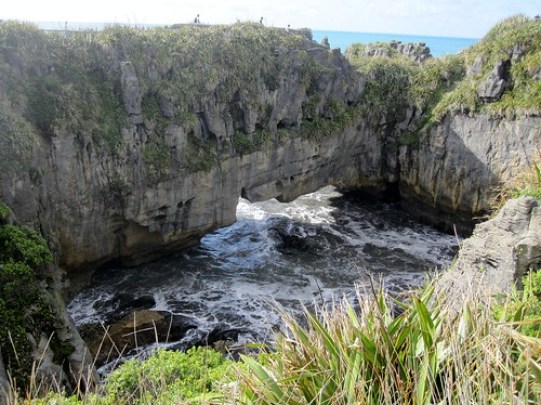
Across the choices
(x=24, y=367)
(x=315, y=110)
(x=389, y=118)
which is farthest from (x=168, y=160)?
(x=389, y=118)

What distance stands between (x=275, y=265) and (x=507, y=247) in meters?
11.7

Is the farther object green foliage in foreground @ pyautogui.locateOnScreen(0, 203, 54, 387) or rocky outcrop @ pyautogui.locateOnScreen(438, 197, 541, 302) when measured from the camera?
green foliage in foreground @ pyautogui.locateOnScreen(0, 203, 54, 387)

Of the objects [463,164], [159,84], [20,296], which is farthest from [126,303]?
[463,164]

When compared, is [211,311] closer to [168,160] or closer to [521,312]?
[168,160]

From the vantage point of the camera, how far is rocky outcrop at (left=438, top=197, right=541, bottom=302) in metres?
10.0

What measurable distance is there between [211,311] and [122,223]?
477 cm

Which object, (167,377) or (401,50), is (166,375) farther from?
(401,50)

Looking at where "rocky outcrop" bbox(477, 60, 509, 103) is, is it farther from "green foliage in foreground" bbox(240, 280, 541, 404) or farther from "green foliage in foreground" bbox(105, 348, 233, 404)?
"green foliage in foreground" bbox(240, 280, 541, 404)

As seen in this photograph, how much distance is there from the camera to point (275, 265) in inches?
828

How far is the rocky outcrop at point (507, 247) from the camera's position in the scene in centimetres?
1003

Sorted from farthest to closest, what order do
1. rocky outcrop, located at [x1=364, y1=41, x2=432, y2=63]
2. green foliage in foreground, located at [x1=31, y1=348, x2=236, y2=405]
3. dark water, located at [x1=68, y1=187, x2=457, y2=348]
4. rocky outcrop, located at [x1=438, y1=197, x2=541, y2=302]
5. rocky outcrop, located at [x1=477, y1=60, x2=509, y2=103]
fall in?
rocky outcrop, located at [x1=364, y1=41, x2=432, y2=63]
rocky outcrop, located at [x1=477, y1=60, x2=509, y2=103]
dark water, located at [x1=68, y1=187, x2=457, y2=348]
rocky outcrop, located at [x1=438, y1=197, x2=541, y2=302]
green foliage in foreground, located at [x1=31, y1=348, x2=236, y2=405]

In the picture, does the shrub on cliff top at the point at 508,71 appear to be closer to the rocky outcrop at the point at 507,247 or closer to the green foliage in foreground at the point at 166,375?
the rocky outcrop at the point at 507,247

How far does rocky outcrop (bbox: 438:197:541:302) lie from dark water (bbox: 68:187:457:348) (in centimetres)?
417

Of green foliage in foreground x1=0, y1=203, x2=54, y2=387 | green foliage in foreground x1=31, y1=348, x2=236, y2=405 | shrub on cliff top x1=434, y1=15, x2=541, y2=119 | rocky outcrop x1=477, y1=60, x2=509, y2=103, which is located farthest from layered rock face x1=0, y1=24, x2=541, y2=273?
green foliage in foreground x1=31, y1=348, x2=236, y2=405
